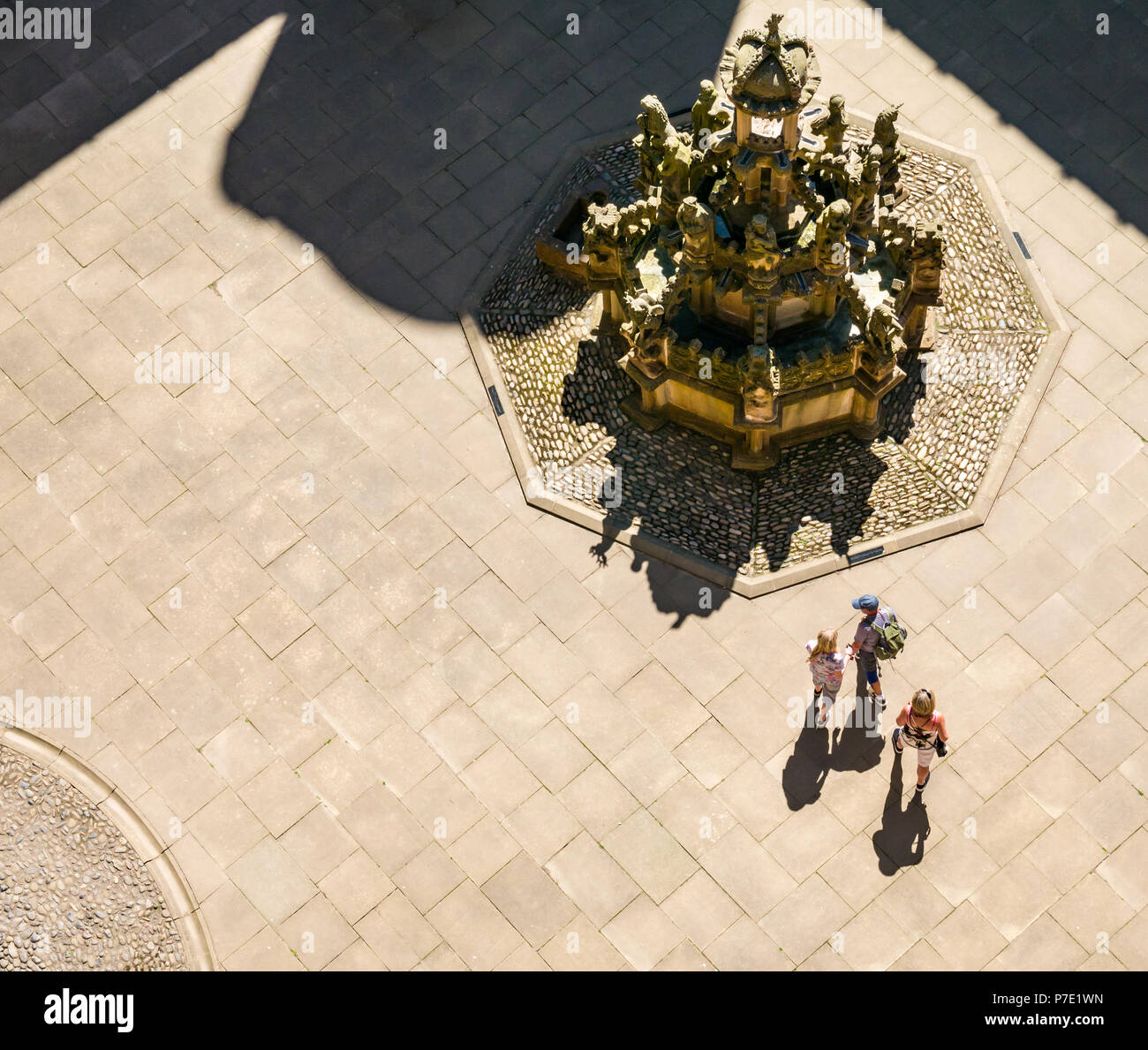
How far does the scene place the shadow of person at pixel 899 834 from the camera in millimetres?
20078

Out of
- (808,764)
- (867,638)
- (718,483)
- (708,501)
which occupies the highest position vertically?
(867,638)

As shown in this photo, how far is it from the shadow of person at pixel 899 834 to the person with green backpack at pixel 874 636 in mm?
1905

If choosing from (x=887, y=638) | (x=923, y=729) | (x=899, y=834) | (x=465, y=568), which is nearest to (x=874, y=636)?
(x=887, y=638)

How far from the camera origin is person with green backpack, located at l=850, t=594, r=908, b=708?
1988 cm

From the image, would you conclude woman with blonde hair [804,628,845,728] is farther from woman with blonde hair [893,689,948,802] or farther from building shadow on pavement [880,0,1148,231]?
building shadow on pavement [880,0,1148,231]

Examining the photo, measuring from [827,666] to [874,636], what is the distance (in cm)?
79

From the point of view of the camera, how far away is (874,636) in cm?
2002

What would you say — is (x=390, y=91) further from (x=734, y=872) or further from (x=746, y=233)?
(x=734, y=872)

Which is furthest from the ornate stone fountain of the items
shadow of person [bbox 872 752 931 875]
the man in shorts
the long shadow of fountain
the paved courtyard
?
shadow of person [bbox 872 752 931 875]

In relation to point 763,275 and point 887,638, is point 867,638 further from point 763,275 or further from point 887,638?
point 763,275

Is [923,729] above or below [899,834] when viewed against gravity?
above

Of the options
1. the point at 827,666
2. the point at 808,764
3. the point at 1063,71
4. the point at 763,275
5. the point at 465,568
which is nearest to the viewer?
the point at 827,666

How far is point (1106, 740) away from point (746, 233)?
8892 millimetres

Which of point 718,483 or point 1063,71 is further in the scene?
point 1063,71
